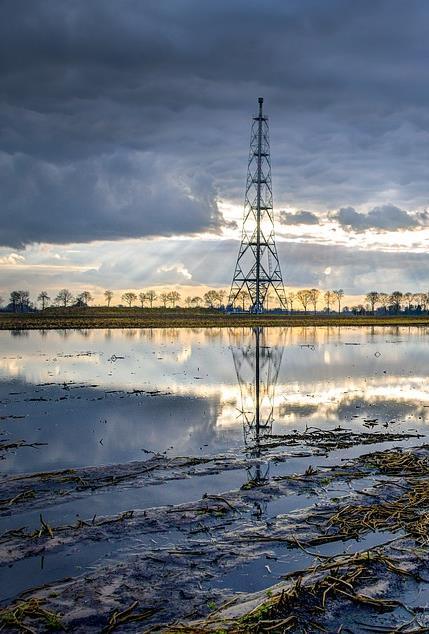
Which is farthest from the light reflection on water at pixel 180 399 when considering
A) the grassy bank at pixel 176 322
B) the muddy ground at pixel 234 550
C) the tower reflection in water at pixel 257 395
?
the grassy bank at pixel 176 322

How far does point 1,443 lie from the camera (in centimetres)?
1544

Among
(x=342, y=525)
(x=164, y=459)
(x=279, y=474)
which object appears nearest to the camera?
(x=342, y=525)

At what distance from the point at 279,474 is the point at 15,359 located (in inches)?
1175

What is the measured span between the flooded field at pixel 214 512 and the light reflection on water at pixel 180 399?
0.43 ft

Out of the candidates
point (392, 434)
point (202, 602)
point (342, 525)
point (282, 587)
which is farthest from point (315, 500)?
point (392, 434)

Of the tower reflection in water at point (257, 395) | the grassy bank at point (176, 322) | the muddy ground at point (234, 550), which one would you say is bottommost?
the muddy ground at point (234, 550)

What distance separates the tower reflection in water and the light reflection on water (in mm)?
86

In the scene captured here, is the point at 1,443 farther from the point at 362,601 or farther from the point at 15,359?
the point at 15,359

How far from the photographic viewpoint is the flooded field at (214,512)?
6.87m

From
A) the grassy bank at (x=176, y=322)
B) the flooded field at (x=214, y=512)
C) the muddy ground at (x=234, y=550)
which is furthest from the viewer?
the grassy bank at (x=176, y=322)

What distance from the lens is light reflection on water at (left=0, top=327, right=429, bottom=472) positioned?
1556cm

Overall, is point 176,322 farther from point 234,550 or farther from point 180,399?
point 234,550

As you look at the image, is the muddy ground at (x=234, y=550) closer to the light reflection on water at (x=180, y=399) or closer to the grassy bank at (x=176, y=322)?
the light reflection on water at (x=180, y=399)

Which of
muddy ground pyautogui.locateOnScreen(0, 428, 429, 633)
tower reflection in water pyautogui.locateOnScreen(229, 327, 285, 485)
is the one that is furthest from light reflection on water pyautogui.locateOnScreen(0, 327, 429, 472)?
muddy ground pyautogui.locateOnScreen(0, 428, 429, 633)
